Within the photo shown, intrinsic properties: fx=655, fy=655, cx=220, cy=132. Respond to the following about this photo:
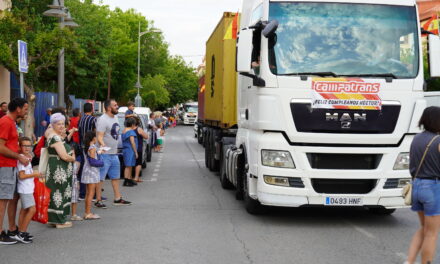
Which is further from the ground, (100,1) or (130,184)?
(100,1)

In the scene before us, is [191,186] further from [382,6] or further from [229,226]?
[382,6]

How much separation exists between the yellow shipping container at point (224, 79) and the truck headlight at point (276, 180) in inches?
173

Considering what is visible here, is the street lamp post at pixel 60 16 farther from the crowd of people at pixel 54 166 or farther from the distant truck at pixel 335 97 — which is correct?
the distant truck at pixel 335 97

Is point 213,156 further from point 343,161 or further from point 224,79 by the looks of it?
point 343,161

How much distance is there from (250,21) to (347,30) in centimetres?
199

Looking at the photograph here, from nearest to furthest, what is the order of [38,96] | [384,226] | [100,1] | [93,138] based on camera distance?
[384,226] → [93,138] → [38,96] → [100,1]

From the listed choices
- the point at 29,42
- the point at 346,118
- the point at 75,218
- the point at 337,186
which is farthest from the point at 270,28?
the point at 29,42

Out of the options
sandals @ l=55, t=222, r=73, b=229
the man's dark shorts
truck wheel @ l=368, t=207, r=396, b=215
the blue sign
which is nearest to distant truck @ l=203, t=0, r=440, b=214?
truck wheel @ l=368, t=207, r=396, b=215

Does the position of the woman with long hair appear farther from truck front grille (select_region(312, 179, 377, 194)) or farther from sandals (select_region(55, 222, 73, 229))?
sandals (select_region(55, 222, 73, 229))

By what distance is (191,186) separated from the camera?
14.4 m

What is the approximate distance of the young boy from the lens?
774 centimetres

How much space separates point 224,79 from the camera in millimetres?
13594

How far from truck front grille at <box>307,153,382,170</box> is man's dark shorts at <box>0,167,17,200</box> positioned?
149 inches

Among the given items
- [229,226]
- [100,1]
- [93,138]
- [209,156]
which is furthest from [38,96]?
[100,1]
